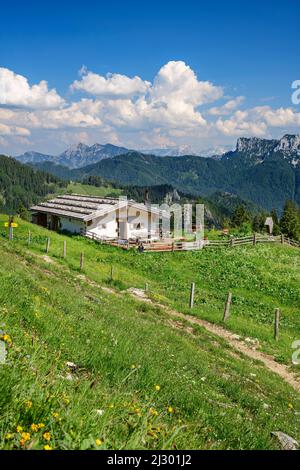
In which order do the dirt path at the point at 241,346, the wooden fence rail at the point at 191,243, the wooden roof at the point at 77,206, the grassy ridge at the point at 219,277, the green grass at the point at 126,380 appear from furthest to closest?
the wooden roof at the point at 77,206, the wooden fence rail at the point at 191,243, the grassy ridge at the point at 219,277, the dirt path at the point at 241,346, the green grass at the point at 126,380

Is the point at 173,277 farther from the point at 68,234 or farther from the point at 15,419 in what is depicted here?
the point at 15,419

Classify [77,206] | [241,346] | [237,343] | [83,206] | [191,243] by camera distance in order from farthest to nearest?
[77,206] < [83,206] < [191,243] < [237,343] < [241,346]

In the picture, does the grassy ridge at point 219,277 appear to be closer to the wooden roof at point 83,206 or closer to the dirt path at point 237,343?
the dirt path at point 237,343

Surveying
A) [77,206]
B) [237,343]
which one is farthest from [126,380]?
[77,206]

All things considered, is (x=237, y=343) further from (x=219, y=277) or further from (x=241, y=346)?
(x=219, y=277)

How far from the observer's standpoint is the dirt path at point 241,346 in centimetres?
1594

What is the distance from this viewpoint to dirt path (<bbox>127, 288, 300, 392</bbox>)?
15.9 meters

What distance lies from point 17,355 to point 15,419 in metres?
1.39

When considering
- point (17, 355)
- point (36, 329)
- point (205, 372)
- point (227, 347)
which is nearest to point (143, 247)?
point (227, 347)

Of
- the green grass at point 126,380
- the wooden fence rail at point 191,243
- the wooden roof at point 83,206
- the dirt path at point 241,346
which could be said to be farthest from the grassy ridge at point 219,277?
the wooden roof at point 83,206

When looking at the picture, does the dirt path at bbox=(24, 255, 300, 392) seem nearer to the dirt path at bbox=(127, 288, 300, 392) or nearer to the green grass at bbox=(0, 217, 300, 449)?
the dirt path at bbox=(127, 288, 300, 392)

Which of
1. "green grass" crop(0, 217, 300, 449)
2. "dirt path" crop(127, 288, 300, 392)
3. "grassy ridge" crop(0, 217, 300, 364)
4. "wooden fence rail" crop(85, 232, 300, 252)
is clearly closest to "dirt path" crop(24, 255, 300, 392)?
"dirt path" crop(127, 288, 300, 392)

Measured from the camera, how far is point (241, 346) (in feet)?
61.4

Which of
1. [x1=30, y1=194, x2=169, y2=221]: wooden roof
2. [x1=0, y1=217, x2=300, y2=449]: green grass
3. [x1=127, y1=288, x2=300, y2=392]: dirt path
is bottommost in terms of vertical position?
[x1=127, y1=288, x2=300, y2=392]: dirt path
